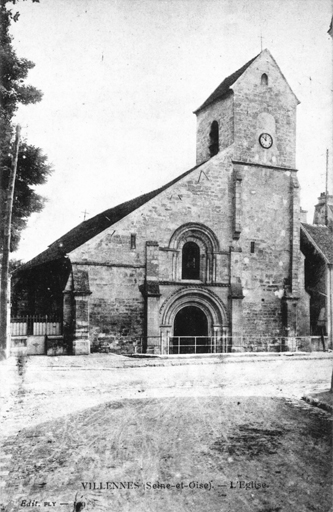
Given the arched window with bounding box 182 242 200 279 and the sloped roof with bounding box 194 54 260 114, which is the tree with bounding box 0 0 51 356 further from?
the sloped roof with bounding box 194 54 260 114

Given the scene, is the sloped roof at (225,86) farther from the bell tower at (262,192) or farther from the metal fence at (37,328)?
the metal fence at (37,328)

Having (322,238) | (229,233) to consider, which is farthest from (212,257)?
(322,238)

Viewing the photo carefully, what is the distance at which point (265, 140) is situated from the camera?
2686 centimetres

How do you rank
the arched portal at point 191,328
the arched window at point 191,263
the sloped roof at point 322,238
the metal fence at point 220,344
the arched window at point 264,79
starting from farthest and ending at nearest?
the sloped roof at point 322,238
the arched window at point 264,79
the arched window at point 191,263
the arched portal at point 191,328
the metal fence at point 220,344

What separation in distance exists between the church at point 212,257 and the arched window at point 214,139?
58 millimetres

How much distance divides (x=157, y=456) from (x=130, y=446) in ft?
2.27

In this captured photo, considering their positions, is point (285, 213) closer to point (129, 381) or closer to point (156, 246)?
point (156, 246)

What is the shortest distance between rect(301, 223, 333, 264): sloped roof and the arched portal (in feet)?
30.2

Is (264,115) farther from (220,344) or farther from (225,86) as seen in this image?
(220,344)

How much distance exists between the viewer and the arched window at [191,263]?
2502cm

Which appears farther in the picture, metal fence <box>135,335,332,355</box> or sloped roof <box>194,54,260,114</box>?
sloped roof <box>194,54,260,114</box>

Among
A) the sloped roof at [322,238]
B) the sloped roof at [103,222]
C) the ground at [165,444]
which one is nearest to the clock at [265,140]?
the sloped roof at [103,222]

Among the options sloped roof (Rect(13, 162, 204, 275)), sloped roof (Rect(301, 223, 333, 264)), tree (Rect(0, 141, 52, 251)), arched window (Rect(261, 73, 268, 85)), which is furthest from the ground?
arched window (Rect(261, 73, 268, 85))

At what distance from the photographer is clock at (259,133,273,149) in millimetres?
26734
